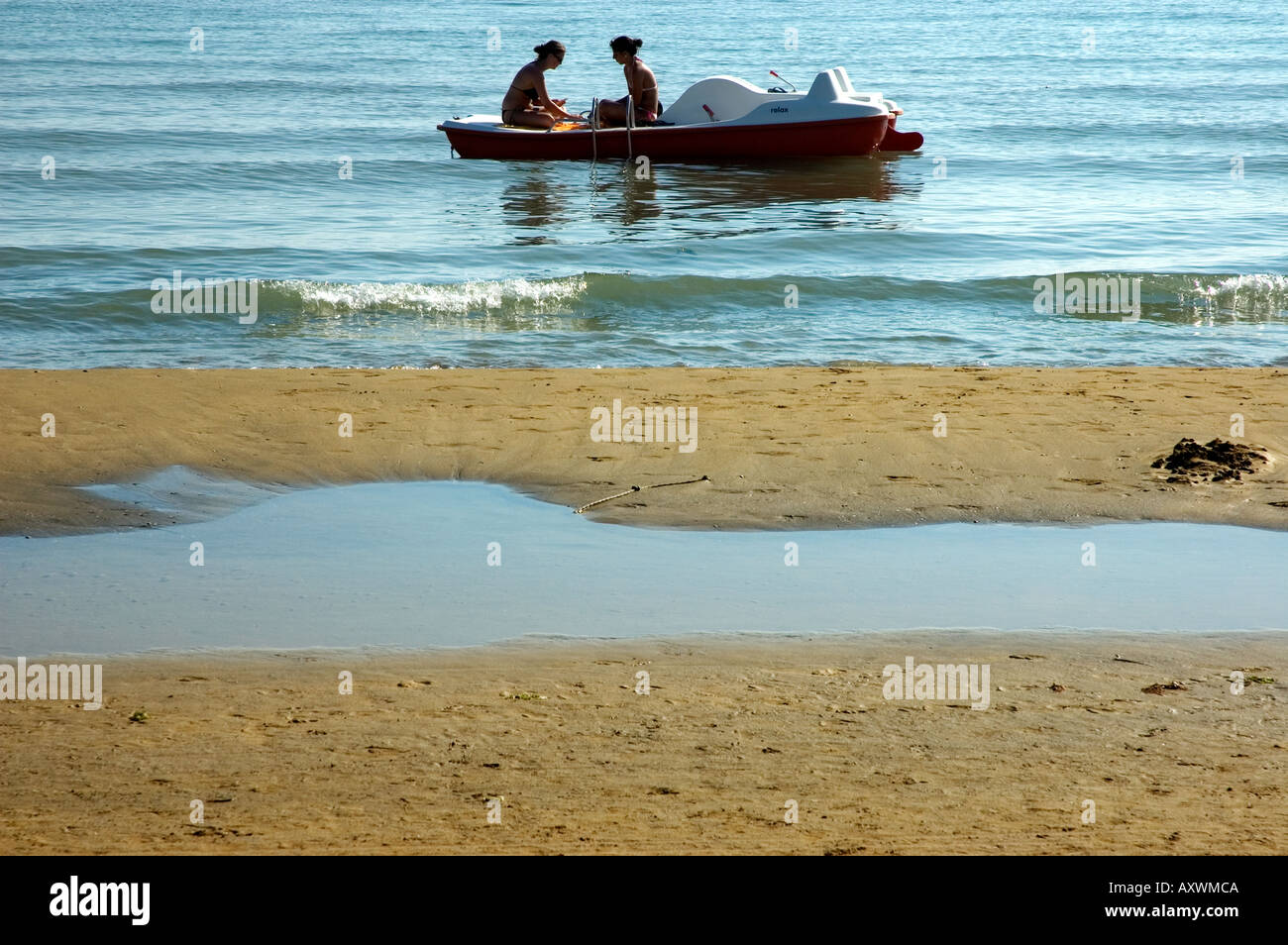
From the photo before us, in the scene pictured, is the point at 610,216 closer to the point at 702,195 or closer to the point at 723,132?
the point at 702,195

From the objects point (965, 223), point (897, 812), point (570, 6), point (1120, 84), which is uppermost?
point (570, 6)

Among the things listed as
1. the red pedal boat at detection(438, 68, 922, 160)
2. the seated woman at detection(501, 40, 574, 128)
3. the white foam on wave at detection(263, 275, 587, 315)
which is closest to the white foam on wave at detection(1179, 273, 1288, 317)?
the white foam on wave at detection(263, 275, 587, 315)

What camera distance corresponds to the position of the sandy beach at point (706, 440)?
7.10m

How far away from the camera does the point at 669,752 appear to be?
4.20 metres

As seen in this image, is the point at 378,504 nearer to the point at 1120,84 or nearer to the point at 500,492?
the point at 500,492

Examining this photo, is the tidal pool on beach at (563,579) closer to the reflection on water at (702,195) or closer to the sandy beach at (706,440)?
the sandy beach at (706,440)

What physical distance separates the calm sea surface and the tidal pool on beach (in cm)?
467

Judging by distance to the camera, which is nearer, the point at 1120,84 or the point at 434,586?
the point at 434,586

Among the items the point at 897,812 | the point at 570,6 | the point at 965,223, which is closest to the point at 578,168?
the point at 965,223
